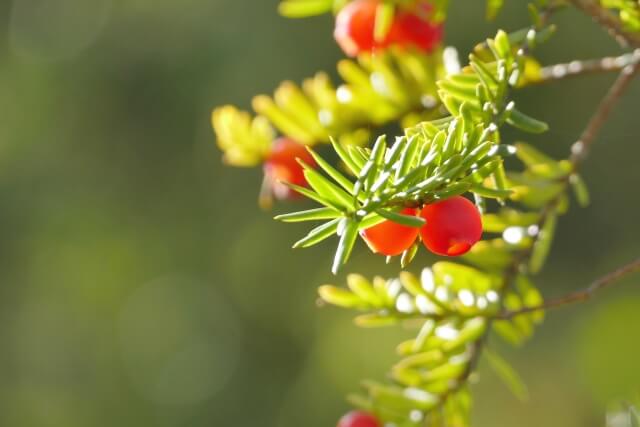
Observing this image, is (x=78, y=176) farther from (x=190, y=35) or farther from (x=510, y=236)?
(x=510, y=236)

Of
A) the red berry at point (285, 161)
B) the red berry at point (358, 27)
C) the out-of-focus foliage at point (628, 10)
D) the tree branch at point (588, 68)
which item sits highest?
the red berry at point (358, 27)

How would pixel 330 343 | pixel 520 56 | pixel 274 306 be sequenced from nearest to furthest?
pixel 520 56 < pixel 330 343 < pixel 274 306

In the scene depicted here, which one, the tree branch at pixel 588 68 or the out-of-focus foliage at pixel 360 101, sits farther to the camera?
the out-of-focus foliage at pixel 360 101

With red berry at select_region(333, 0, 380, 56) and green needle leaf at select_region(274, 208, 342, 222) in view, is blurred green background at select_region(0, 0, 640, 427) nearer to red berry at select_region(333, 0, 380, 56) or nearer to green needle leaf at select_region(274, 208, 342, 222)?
red berry at select_region(333, 0, 380, 56)

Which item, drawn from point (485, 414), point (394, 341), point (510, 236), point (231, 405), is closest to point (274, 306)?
point (231, 405)

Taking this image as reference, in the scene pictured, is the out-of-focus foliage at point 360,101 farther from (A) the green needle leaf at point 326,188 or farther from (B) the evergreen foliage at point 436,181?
(A) the green needle leaf at point 326,188

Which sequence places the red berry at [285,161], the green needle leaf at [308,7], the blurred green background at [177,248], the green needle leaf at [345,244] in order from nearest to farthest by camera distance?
1. the green needle leaf at [345,244]
2. the green needle leaf at [308,7]
3. the red berry at [285,161]
4. the blurred green background at [177,248]

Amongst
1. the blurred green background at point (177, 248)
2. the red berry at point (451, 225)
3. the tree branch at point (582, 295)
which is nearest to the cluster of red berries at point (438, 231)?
the red berry at point (451, 225)

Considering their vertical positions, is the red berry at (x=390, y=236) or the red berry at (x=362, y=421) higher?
the red berry at (x=390, y=236)
